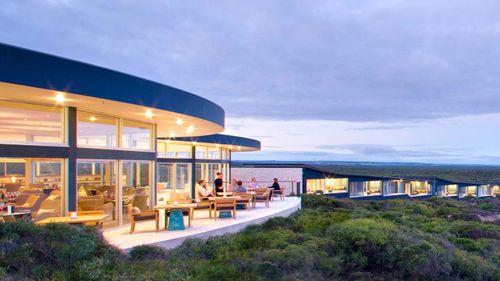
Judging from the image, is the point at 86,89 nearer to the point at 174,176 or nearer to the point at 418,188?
the point at 174,176

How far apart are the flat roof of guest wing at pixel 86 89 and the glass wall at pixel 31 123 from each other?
20cm

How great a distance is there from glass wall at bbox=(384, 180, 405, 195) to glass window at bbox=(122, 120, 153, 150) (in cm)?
3237

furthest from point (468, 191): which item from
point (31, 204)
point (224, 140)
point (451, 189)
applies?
point (31, 204)

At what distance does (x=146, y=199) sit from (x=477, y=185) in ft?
161

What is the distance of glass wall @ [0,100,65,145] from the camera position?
325 inches

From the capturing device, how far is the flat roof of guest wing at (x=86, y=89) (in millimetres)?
7039

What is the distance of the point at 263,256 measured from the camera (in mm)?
7871

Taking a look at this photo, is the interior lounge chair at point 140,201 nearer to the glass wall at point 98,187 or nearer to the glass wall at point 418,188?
the glass wall at point 98,187

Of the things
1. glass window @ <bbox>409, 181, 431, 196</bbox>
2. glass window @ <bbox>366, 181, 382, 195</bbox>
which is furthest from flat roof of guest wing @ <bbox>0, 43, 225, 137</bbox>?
glass window @ <bbox>409, 181, 431, 196</bbox>

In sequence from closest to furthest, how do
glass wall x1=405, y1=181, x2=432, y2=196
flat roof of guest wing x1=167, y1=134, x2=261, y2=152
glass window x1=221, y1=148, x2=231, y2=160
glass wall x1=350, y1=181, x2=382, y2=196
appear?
flat roof of guest wing x1=167, y1=134, x2=261, y2=152 → glass window x1=221, y1=148, x2=231, y2=160 → glass wall x1=350, y1=181, x2=382, y2=196 → glass wall x1=405, y1=181, x2=432, y2=196

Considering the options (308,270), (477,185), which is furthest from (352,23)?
(477,185)

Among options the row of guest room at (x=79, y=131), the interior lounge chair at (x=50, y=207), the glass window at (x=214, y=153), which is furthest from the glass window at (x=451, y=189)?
the interior lounge chair at (x=50, y=207)

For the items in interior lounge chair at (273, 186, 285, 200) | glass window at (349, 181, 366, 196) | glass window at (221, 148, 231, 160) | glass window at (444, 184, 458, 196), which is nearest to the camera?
interior lounge chair at (273, 186, 285, 200)

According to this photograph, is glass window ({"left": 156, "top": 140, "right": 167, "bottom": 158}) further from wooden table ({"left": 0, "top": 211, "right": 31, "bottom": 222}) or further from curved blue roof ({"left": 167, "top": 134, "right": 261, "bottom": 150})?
wooden table ({"left": 0, "top": 211, "right": 31, "bottom": 222})
